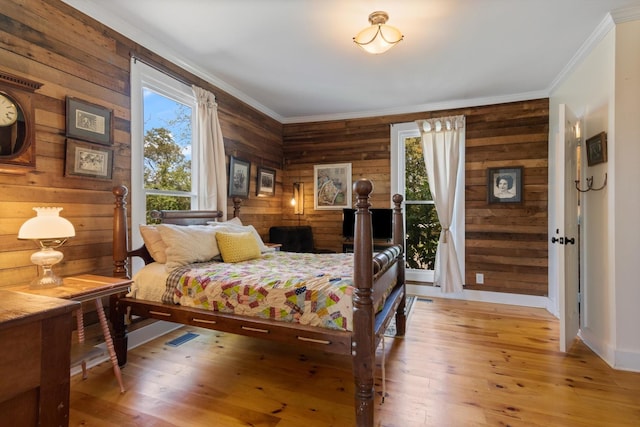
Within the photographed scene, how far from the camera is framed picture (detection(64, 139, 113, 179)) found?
2.24 meters

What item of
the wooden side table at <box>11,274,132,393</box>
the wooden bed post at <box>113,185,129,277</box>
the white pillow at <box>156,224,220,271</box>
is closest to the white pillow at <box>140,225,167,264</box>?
the white pillow at <box>156,224,220,271</box>

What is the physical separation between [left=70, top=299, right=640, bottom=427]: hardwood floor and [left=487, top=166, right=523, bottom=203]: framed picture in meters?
1.77

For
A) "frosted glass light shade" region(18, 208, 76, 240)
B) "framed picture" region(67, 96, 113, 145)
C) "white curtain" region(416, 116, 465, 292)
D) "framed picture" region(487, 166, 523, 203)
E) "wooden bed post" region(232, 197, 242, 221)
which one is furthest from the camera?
"white curtain" region(416, 116, 465, 292)

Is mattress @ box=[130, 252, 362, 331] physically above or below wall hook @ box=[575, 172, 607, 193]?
below

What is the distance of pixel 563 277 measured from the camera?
262 centimetres

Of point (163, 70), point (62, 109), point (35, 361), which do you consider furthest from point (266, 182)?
point (35, 361)

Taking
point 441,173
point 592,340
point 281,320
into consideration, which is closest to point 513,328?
point 592,340

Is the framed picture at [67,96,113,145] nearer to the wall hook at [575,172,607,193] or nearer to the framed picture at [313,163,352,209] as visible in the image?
the framed picture at [313,163,352,209]

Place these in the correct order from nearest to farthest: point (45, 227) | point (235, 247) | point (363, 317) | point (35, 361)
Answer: point (35, 361) → point (363, 317) → point (45, 227) → point (235, 247)

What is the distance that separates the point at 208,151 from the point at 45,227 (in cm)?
181

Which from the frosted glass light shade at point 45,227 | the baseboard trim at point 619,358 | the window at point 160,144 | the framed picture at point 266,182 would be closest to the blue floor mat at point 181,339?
the window at point 160,144

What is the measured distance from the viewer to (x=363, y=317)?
1687mm

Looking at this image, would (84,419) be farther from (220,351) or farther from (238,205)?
(238,205)

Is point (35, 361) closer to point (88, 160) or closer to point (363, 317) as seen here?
point (363, 317)
